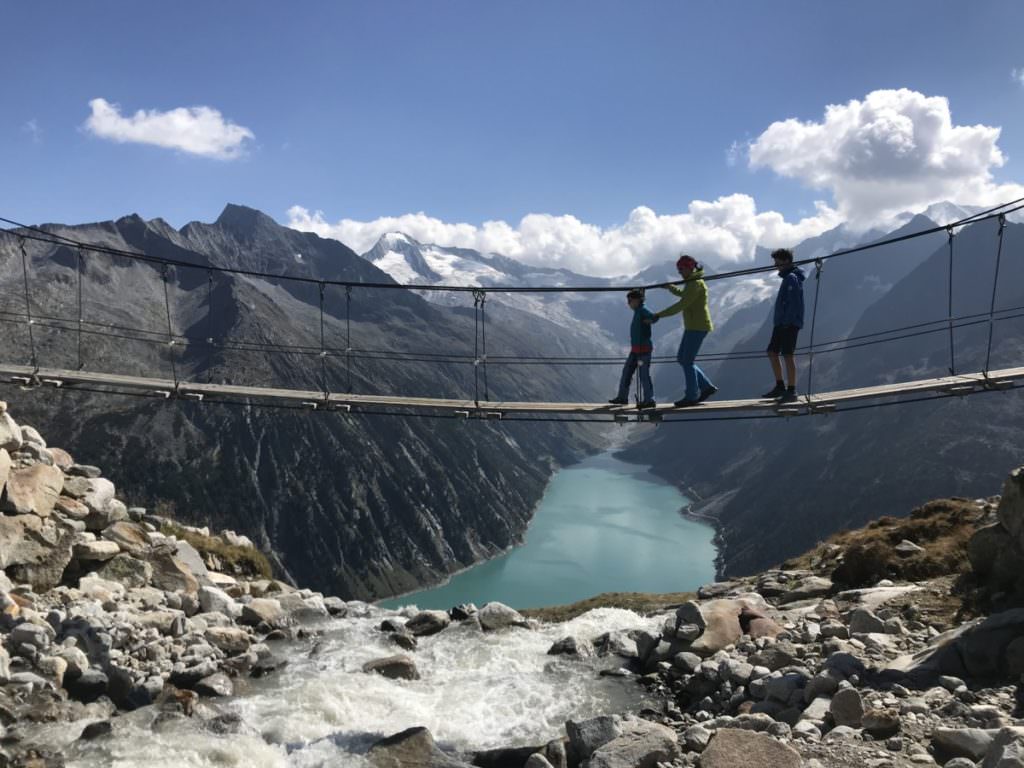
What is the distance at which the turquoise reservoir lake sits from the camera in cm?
11100

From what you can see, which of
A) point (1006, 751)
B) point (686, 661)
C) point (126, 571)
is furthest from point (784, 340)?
point (126, 571)

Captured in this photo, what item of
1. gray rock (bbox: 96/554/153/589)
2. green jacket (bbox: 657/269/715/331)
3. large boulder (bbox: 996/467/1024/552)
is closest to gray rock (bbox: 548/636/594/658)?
green jacket (bbox: 657/269/715/331)

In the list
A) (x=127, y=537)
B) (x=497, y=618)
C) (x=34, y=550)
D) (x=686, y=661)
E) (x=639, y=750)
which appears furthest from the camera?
(x=497, y=618)

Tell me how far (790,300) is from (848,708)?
19.8 feet

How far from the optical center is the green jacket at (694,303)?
11977mm

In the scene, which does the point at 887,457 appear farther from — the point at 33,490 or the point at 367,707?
the point at 33,490

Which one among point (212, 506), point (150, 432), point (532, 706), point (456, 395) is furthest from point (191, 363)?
point (532, 706)

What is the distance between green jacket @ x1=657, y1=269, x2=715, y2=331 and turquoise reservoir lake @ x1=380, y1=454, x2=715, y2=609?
95.0 meters

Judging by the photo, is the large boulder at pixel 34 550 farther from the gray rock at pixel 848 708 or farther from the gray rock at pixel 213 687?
the gray rock at pixel 848 708

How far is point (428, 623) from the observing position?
52.5ft

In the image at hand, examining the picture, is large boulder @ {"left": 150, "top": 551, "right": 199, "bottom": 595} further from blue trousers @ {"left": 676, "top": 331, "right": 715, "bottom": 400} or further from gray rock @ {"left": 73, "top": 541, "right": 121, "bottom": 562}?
blue trousers @ {"left": 676, "top": 331, "right": 715, "bottom": 400}

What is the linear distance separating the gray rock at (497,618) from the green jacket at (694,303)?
302 inches

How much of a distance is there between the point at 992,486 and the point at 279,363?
13008 centimetres

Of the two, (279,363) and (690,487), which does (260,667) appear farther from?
(690,487)
